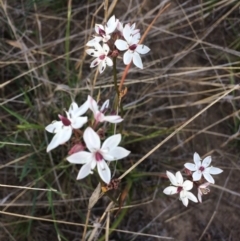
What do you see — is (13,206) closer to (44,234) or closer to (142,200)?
(44,234)

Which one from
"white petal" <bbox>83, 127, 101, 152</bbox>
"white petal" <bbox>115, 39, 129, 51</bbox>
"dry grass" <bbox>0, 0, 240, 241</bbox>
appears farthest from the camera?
"dry grass" <bbox>0, 0, 240, 241</bbox>

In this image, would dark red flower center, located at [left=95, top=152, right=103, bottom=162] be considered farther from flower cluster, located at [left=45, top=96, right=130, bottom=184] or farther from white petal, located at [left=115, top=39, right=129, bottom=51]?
white petal, located at [left=115, top=39, right=129, bottom=51]

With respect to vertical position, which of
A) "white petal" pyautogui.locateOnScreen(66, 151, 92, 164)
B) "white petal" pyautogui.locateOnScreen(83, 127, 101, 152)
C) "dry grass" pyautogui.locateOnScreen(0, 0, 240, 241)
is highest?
"white petal" pyautogui.locateOnScreen(83, 127, 101, 152)

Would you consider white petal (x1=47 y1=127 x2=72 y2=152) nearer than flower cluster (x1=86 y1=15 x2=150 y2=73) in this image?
Yes

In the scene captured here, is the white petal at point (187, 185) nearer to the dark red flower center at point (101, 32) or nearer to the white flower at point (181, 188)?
the white flower at point (181, 188)

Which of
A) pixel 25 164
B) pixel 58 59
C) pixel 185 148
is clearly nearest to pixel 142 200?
pixel 185 148

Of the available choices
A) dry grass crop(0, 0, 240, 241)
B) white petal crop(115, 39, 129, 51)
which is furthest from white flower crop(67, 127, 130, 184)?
dry grass crop(0, 0, 240, 241)
